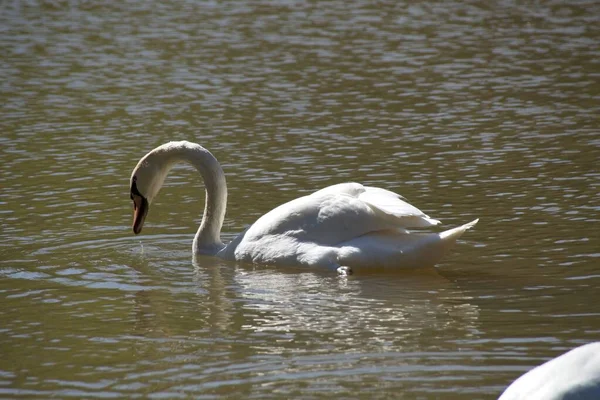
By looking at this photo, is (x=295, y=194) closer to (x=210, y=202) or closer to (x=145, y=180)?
(x=210, y=202)

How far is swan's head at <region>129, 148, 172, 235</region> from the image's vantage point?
1127cm

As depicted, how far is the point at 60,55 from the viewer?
22375mm

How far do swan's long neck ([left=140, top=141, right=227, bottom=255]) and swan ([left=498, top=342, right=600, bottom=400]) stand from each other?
Answer: 18.4ft

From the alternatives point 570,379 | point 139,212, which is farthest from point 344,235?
point 570,379

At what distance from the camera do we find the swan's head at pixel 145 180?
1127 cm

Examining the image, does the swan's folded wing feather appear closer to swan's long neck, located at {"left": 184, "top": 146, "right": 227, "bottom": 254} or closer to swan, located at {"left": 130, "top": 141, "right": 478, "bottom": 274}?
swan, located at {"left": 130, "top": 141, "right": 478, "bottom": 274}

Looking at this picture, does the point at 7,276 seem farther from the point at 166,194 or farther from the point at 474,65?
the point at 474,65

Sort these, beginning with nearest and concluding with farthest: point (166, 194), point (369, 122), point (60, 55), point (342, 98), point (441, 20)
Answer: point (166, 194) < point (369, 122) < point (342, 98) < point (60, 55) < point (441, 20)

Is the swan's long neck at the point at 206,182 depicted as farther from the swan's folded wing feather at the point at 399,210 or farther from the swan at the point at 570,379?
the swan at the point at 570,379

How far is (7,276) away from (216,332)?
260 centimetres

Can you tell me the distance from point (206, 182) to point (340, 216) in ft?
6.20

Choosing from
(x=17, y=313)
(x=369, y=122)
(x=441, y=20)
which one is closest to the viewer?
(x=17, y=313)

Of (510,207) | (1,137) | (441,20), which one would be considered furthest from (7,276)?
(441,20)

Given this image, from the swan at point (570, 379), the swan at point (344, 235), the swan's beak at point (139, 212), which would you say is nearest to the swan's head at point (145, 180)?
the swan's beak at point (139, 212)
